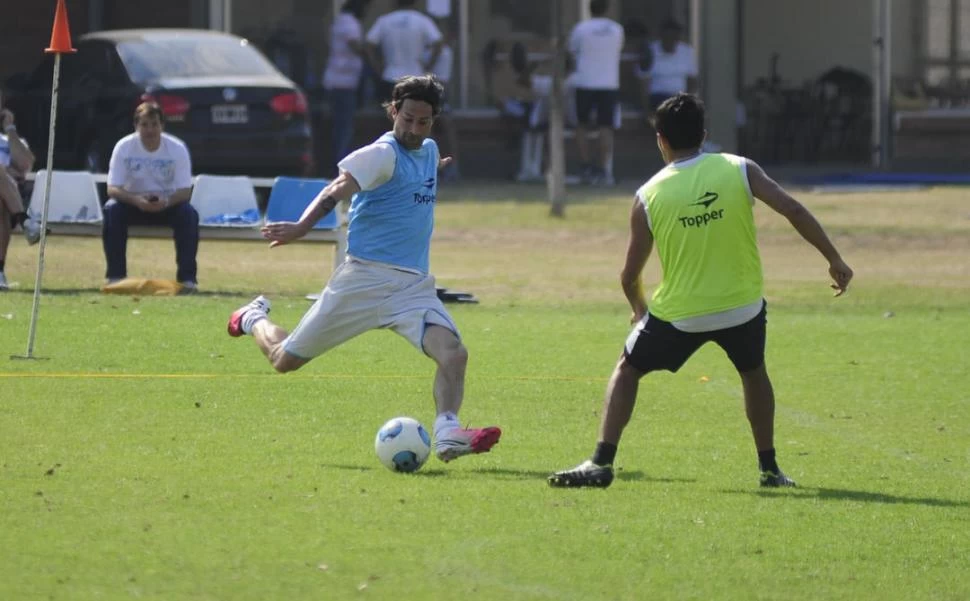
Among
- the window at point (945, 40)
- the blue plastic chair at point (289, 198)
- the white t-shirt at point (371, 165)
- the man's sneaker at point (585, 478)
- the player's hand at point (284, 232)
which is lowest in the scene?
the man's sneaker at point (585, 478)

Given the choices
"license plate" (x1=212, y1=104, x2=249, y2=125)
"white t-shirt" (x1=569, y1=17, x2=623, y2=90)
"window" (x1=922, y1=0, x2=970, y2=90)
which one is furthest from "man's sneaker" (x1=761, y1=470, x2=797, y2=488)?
"window" (x1=922, y1=0, x2=970, y2=90)

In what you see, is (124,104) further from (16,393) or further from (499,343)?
(16,393)

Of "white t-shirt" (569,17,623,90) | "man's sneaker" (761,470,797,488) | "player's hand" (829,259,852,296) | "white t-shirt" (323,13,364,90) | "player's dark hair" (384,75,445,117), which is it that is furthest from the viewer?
"white t-shirt" (323,13,364,90)

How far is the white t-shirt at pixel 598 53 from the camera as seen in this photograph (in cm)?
2538

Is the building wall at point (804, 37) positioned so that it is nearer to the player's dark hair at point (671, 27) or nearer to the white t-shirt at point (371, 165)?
Result: the player's dark hair at point (671, 27)

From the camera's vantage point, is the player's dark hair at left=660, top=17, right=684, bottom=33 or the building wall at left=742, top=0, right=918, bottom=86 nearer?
the player's dark hair at left=660, top=17, right=684, bottom=33

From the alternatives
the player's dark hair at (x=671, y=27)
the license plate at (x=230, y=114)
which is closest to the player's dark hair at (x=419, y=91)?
the license plate at (x=230, y=114)

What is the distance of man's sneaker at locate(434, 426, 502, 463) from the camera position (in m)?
7.94

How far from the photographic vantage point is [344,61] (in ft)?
84.0

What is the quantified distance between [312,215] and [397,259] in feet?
2.20

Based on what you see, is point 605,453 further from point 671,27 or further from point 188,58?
point 671,27

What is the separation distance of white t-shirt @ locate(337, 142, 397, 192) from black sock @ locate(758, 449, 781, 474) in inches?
80.5

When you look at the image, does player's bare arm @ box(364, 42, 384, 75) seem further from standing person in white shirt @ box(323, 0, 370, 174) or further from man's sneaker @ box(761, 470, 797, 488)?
man's sneaker @ box(761, 470, 797, 488)

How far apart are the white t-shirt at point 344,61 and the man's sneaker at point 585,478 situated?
18408 mm
